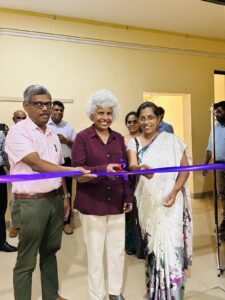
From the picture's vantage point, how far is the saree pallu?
1.81 m

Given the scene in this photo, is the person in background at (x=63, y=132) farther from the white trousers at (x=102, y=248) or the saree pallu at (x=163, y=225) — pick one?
the saree pallu at (x=163, y=225)

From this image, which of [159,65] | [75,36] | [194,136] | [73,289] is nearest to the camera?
[73,289]

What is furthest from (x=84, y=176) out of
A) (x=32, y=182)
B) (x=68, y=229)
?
(x=68, y=229)

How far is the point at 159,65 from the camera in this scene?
482cm

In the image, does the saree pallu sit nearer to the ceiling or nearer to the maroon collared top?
the maroon collared top

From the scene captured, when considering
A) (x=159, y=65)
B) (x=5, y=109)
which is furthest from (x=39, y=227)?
(x=159, y=65)

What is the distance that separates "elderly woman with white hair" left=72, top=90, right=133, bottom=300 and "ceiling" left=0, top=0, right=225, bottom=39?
2.49m

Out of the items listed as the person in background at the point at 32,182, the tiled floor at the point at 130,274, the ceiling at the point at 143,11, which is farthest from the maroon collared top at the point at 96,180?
the ceiling at the point at 143,11

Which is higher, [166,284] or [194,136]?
[194,136]

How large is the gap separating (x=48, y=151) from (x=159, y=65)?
12.1 feet

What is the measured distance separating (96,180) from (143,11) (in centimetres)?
313

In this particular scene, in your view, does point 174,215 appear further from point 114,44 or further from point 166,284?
point 114,44

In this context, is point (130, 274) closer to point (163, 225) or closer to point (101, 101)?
point (163, 225)

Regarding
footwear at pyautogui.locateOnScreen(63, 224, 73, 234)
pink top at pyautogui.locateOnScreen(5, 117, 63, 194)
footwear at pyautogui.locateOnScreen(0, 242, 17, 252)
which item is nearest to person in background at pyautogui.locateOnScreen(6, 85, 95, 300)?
pink top at pyautogui.locateOnScreen(5, 117, 63, 194)
